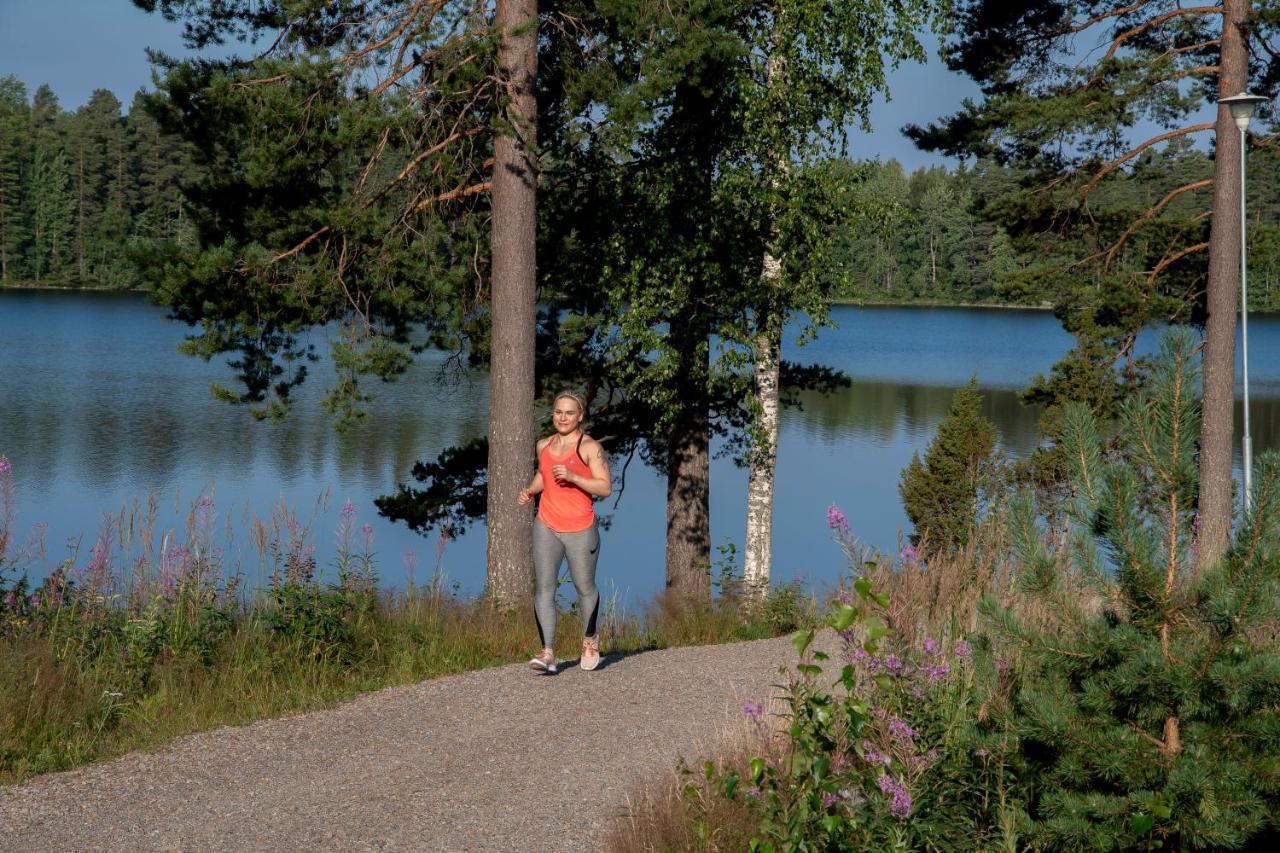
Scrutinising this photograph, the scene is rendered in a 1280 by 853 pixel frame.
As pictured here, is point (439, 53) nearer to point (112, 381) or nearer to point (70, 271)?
point (112, 381)

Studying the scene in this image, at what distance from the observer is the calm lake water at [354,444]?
30.2 m

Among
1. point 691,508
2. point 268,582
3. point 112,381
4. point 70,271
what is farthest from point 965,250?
point 268,582

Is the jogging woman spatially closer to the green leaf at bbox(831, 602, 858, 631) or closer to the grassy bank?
the grassy bank

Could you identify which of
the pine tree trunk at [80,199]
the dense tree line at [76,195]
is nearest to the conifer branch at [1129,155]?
the dense tree line at [76,195]

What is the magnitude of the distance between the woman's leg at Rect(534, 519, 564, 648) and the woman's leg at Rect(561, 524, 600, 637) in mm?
77

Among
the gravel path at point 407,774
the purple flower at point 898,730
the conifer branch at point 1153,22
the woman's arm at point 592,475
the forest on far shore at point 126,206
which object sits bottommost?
the gravel path at point 407,774

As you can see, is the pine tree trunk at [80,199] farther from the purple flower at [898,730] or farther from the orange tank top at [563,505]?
the purple flower at [898,730]

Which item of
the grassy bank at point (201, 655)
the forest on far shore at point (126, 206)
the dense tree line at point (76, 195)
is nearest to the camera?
the grassy bank at point (201, 655)

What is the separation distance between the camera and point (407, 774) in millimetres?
6270

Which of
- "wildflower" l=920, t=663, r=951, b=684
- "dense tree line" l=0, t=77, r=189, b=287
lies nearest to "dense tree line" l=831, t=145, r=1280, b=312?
"wildflower" l=920, t=663, r=951, b=684

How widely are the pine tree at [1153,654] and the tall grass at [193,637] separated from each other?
4.65 meters

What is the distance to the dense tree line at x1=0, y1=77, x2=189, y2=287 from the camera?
273 ft

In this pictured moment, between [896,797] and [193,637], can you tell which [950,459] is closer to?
[193,637]

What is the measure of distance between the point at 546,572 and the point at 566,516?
0.39 metres
